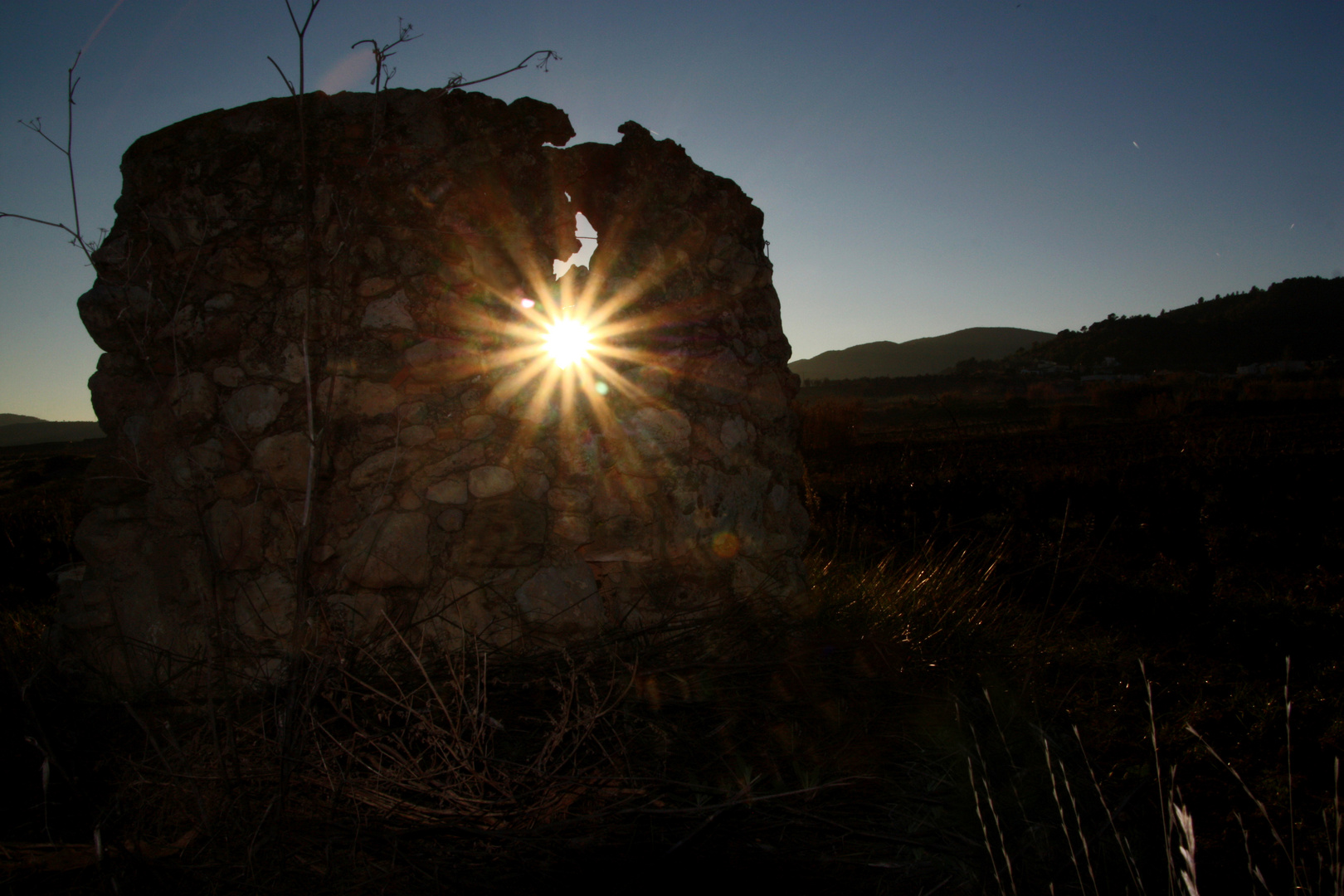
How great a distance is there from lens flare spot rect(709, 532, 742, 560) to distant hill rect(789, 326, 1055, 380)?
70066 millimetres

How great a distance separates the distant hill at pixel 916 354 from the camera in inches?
3004

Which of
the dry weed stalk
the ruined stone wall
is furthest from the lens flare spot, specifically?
the dry weed stalk

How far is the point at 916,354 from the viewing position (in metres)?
82.4

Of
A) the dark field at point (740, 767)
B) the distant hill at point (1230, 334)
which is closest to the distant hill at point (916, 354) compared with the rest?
the distant hill at point (1230, 334)

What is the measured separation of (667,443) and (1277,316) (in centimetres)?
5195

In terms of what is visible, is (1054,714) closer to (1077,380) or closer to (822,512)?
(822,512)

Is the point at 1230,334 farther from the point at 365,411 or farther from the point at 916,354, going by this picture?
the point at 365,411

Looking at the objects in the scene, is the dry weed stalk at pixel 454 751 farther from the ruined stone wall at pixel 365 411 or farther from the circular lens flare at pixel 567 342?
the circular lens flare at pixel 567 342

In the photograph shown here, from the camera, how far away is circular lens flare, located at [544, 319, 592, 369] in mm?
3084

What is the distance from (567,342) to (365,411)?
2.88ft

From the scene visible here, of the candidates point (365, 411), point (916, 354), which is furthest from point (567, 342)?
point (916, 354)

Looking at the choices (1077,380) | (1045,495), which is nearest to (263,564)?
(1045,495)

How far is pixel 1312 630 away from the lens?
16.2 ft

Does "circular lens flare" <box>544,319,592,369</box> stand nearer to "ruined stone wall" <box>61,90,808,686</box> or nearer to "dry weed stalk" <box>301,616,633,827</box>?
"ruined stone wall" <box>61,90,808,686</box>
